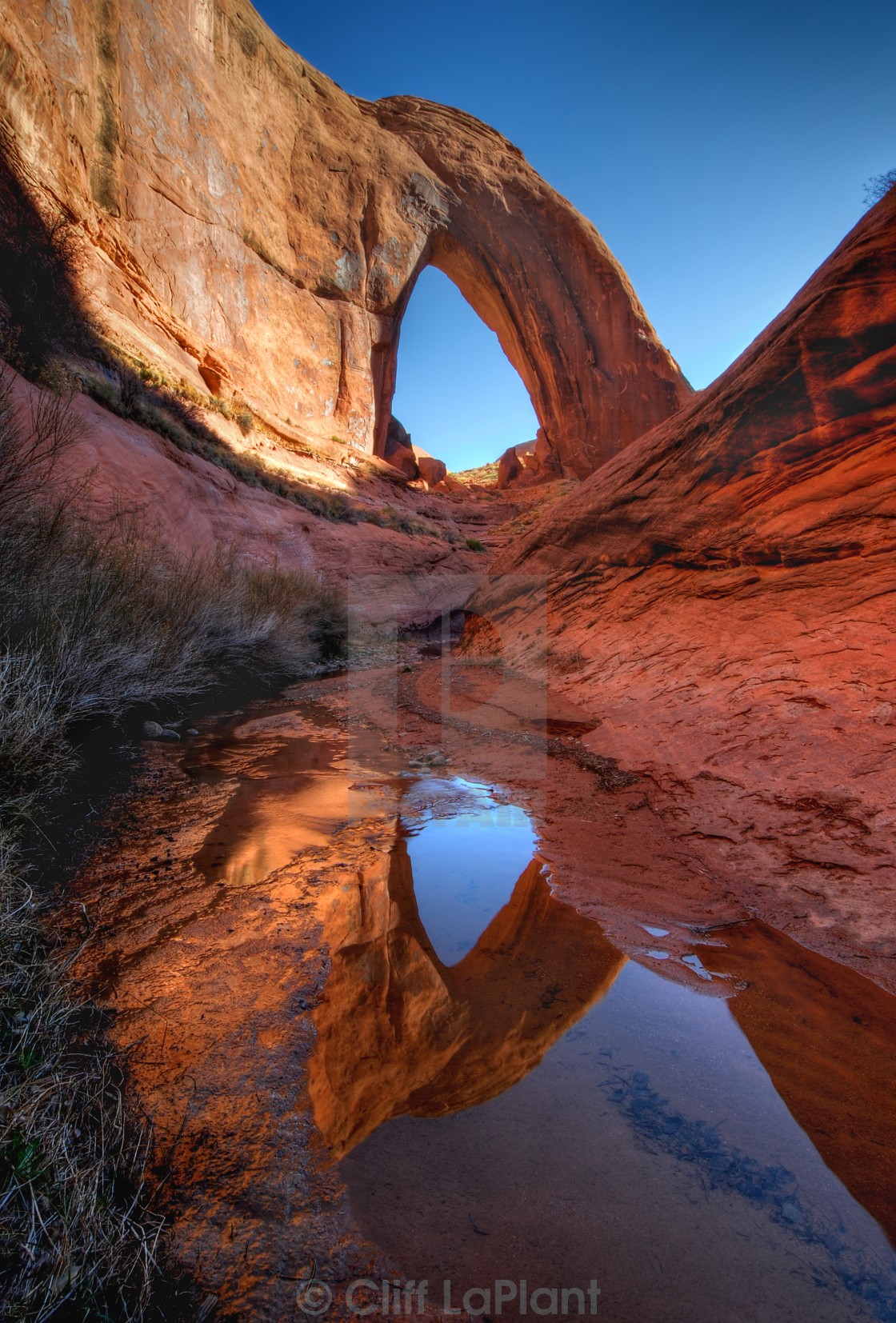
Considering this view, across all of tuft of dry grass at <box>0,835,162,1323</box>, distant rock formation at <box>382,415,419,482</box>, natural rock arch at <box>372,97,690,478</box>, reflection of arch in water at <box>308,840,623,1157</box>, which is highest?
natural rock arch at <box>372,97,690,478</box>

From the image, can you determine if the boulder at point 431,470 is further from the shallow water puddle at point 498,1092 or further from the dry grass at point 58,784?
the shallow water puddle at point 498,1092

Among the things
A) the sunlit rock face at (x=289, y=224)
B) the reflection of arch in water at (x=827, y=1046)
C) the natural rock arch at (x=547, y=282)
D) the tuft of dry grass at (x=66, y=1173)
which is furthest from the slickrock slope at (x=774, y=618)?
the natural rock arch at (x=547, y=282)

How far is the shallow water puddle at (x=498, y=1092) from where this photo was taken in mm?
1052

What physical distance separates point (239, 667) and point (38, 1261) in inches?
293

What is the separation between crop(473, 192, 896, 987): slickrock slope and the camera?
270cm

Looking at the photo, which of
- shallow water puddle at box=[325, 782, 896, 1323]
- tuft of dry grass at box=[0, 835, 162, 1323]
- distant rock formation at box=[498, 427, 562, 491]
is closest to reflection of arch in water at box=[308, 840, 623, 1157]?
shallow water puddle at box=[325, 782, 896, 1323]

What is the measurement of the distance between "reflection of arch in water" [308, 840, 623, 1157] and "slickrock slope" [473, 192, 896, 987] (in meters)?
0.97

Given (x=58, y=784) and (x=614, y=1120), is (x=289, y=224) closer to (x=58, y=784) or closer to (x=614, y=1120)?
(x=58, y=784)

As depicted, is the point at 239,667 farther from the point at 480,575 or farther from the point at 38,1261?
the point at 480,575

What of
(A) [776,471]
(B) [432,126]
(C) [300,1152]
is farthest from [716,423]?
(B) [432,126]

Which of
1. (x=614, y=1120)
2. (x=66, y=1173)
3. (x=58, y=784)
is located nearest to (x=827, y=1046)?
(x=614, y=1120)

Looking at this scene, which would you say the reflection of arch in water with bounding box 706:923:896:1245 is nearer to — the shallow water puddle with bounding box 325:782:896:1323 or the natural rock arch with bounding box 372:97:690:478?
the shallow water puddle with bounding box 325:782:896:1323

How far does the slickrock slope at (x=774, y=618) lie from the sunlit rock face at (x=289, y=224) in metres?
13.4

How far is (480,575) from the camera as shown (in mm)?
16484
